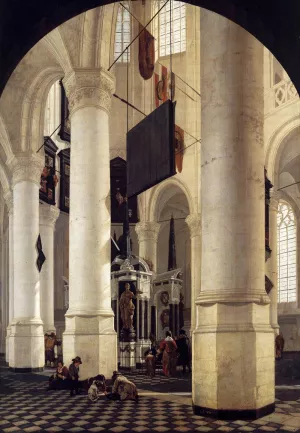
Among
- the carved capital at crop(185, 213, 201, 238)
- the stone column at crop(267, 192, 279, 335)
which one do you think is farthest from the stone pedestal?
the carved capital at crop(185, 213, 201, 238)

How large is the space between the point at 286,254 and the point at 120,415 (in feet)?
61.7

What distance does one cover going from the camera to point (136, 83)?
25.2 metres

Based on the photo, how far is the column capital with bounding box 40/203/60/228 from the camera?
20.7 meters

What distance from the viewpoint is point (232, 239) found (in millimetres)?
7977

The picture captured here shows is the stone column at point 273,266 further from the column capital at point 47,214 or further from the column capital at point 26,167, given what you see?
the column capital at point 26,167

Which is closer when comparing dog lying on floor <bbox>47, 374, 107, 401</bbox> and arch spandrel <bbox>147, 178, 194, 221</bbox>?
dog lying on floor <bbox>47, 374, 107, 401</bbox>

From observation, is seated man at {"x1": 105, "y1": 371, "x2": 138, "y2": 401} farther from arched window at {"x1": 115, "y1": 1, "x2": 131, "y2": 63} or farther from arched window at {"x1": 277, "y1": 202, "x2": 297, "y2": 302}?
arched window at {"x1": 115, "y1": 1, "x2": 131, "y2": 63}

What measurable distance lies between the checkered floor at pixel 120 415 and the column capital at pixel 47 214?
1041 centimetres

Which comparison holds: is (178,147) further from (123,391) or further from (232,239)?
(232,239)

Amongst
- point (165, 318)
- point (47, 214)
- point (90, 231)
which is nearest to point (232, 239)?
point (90, 231)

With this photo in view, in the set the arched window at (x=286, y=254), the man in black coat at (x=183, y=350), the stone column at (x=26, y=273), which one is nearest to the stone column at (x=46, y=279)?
the stone column at (x=26, y=273)

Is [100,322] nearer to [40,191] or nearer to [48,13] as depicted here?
[40,191]

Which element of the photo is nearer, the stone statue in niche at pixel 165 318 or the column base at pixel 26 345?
the column base at pixel 26 345

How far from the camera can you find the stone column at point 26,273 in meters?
16.5
